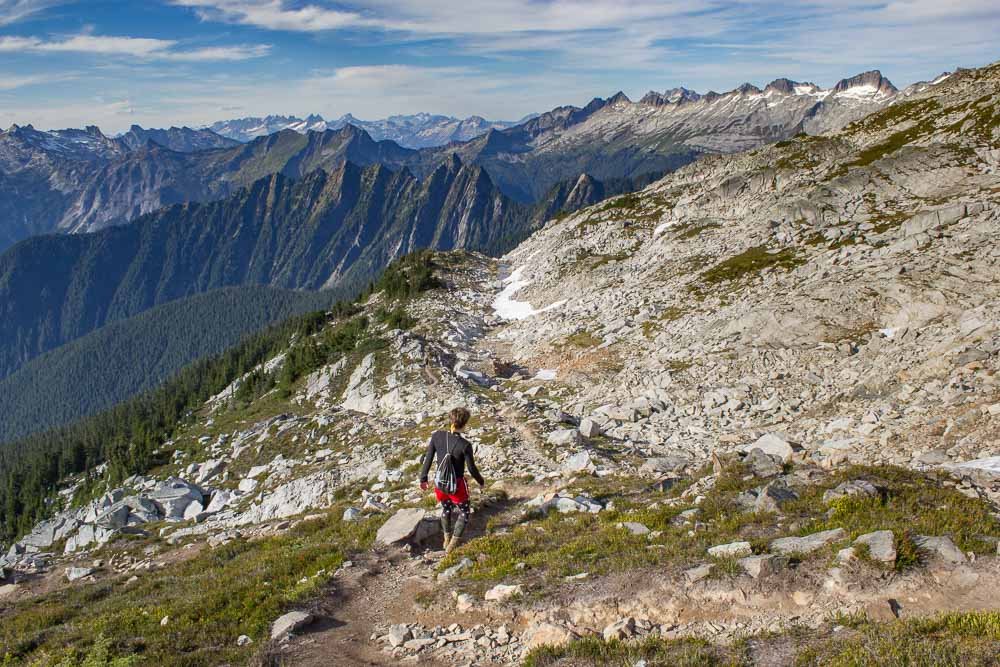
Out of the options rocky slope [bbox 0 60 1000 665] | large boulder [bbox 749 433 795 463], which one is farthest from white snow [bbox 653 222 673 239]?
large boulder [bbox 749 433 795 463]

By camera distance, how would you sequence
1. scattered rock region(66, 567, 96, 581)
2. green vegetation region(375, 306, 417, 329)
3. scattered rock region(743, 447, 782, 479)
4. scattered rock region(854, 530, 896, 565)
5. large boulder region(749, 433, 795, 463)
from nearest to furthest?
scattered rock region(854, 530, 896, 565) < scattered rock region(743, 447, 782, 479) < large boulder region(749, 433, 795, 463) < scattered rock region(66, 567, 96, 581) < green vegetation region(375, 306, 417, 329)

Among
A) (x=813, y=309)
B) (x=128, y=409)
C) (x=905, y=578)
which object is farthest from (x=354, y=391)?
(x=128, y=409)

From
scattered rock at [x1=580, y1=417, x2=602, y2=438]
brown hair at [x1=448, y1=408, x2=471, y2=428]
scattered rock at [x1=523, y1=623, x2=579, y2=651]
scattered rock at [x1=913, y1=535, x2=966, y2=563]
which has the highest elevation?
A: brown hair at [x1=448, y1=408, x2=471, y2=428]

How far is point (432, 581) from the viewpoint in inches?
530

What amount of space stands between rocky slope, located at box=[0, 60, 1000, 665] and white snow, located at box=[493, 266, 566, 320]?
0.66m

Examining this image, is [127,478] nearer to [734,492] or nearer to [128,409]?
[734,492]

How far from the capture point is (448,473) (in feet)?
48.9

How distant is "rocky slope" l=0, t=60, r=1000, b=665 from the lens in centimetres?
1015

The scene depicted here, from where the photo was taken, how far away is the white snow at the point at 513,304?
61.1 meters

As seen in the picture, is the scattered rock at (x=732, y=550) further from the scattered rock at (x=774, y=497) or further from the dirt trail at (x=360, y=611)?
the dirt trail at (x=360, y=611)

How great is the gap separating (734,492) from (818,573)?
546 cm

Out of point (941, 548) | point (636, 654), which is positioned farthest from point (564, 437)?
point (636, 654)

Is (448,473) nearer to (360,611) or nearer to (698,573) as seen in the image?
(360,611)

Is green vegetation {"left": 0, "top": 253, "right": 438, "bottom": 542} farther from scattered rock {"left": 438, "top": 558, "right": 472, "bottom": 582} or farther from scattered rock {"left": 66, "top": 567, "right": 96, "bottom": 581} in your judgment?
scattered rock {"left": 438, "top": 558, "right": 472, "bottom": 582}
